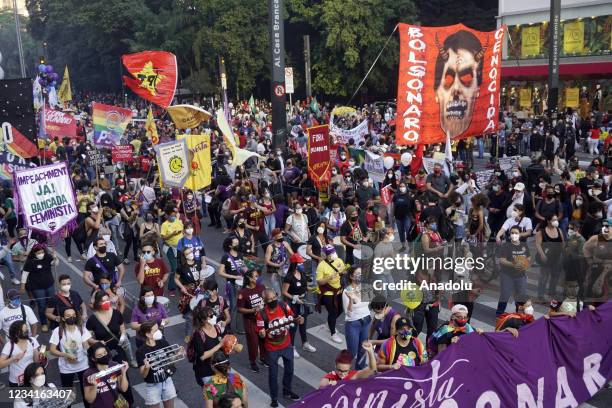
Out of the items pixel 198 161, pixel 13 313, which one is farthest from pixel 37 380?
pixel 198 161

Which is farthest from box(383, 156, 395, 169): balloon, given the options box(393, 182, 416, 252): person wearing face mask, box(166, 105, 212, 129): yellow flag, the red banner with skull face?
box(166, 105, 212, 129): yellow flag

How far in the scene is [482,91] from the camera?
41.0 feet

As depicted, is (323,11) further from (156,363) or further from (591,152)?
(156,363)

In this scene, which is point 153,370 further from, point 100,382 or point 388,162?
point 388,162

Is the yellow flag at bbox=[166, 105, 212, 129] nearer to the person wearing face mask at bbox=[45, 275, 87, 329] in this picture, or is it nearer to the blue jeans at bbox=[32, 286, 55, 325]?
the blue jeans at bbox=[32, 286, 55, 325]

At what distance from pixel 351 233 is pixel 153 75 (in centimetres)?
883

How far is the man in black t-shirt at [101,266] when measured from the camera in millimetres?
9213

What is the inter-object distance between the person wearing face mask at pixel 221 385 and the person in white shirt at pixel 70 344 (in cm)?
198

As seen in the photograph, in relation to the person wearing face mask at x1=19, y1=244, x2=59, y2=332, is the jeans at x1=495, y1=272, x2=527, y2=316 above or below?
below

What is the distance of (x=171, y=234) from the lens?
11.2m

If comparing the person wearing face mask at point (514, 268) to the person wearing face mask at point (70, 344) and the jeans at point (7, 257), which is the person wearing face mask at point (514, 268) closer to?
the person wearing face mask at point (70, 344)

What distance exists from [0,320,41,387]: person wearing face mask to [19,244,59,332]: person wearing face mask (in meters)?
2.50

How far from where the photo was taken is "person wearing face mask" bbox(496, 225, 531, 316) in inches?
354

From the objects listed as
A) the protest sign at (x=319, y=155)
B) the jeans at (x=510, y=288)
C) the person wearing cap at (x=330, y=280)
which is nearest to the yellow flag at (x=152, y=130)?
the protest sign at (x=319, y=155)
